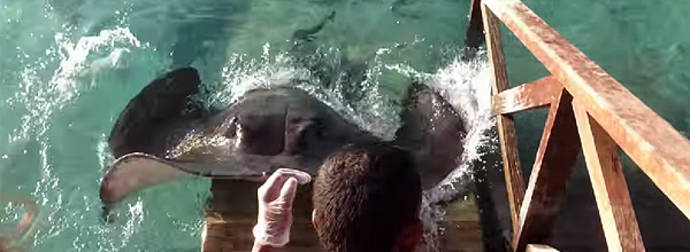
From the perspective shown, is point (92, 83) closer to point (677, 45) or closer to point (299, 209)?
point (299, 209)

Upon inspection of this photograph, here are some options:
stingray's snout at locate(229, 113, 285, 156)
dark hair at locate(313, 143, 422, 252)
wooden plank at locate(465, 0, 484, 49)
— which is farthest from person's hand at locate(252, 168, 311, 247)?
wooden plank at locate(465, 0, 484, 49)

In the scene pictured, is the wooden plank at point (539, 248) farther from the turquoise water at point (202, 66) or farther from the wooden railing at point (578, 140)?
the turquoise water at point (202, 66)

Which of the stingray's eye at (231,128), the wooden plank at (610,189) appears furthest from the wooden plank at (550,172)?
the stingray's eye at (231,128)

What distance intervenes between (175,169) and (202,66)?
261 centimetres

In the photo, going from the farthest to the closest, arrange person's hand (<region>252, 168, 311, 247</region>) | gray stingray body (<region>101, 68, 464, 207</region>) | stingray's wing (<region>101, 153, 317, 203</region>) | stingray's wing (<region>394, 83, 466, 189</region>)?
stingray's wing (<region>394, 83, 466, 189</region>)
gray stingray body (<region>101, 68, 464, 207</region>)
stingray's wing (<region>101, 153, 317, 203</region>)
person's hand (<region>252, 168, 311, 247</region>)

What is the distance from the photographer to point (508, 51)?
21.8 ft

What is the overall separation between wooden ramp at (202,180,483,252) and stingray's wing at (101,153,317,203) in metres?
0.11

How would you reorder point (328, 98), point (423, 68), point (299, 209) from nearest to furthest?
point (299, 209), point (328, 98), point (423, 68)

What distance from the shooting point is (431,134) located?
16.8ft

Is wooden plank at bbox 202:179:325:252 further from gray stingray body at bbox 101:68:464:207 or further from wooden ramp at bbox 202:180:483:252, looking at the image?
gray stingray body at bbox 101:68:464:207

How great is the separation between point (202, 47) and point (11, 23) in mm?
1859

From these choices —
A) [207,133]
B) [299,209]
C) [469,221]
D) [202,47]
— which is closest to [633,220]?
[469,221]

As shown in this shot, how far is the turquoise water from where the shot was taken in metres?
5.30

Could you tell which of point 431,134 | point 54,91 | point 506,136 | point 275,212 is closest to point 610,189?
point 275,212
